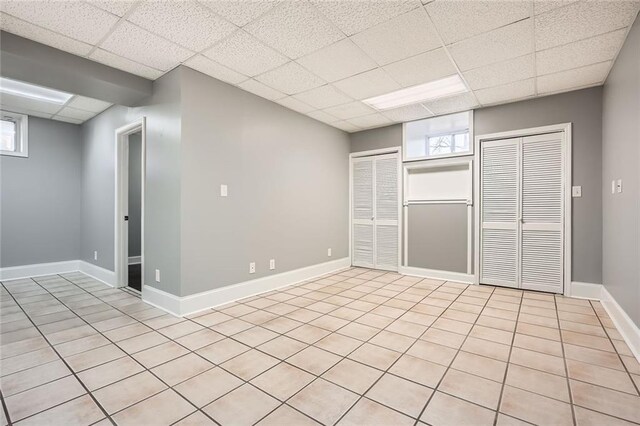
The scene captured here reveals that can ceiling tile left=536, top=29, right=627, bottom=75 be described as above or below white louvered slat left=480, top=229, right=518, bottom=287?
above

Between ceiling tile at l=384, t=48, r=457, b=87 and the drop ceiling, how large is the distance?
0.01m

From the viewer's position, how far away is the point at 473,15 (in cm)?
232

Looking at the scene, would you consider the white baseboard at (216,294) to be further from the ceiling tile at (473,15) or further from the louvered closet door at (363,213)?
the ceiling tile at (473,15)

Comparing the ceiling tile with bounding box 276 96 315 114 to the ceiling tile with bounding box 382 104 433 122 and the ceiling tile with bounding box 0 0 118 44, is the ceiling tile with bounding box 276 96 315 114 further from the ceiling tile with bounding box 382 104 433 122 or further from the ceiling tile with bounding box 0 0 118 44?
the ceiling tile with bounding box 0 0 118 44

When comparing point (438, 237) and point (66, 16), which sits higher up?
point (66, 16)

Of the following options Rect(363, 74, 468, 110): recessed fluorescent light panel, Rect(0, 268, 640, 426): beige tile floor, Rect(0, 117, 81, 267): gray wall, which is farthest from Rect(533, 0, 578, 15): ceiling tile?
Rect(0, 117, 81, 267): gray wall

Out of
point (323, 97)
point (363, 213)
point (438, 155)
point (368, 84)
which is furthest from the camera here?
point (363, 213)

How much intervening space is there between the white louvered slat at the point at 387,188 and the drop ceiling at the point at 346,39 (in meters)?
1.84

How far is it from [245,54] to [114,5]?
107cm

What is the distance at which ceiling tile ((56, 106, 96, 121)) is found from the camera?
468cm

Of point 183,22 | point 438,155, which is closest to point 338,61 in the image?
point 183,22

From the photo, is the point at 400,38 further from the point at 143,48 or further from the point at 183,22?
the point at 143,48

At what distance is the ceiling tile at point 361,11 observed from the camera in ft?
7.20

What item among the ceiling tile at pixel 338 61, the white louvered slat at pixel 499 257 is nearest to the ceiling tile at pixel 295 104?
the ceiling tile at pixel 338 61
